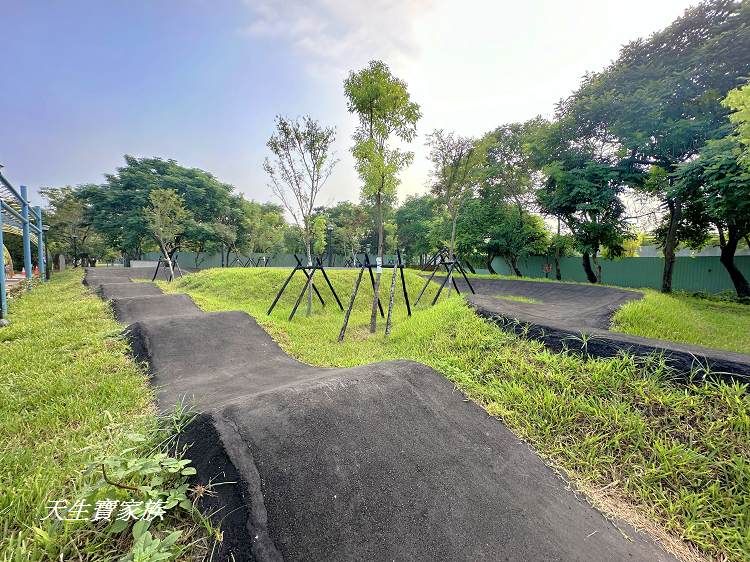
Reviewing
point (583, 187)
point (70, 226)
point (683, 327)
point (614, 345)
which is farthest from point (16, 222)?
point (583, 187)

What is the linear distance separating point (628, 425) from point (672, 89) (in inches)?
517

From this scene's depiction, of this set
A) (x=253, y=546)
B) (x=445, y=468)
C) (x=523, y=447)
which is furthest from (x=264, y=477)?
(x=523, y=447)

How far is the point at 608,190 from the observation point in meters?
11.8

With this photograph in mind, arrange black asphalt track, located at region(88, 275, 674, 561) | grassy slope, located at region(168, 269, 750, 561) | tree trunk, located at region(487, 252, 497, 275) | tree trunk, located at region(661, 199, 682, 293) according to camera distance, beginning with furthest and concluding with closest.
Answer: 1. tree trunk, located at region(487, 252, 497, 275)
2. tree trunk, located at region(661, 199, 682, 293)
3. grassy slope, located at region(168, 269, 750, 561)
4. black asphalt track, located at region(88, 275, 674, 561)

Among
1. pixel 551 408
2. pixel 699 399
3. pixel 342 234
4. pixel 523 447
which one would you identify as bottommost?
pixel 523 447

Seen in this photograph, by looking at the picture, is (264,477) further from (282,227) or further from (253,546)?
(282,227)

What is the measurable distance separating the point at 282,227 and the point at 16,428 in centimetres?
3840

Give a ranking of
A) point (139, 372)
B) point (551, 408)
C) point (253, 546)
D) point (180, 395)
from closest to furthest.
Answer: point (253, 546), point (551, 408), point (180, 395), point (139, 372)

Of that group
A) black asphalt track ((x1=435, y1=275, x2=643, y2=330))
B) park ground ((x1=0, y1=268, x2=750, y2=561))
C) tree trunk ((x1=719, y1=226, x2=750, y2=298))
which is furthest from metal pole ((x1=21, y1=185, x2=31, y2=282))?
tree trunk ((x1=719, y1=226, x2=750, y2=298))

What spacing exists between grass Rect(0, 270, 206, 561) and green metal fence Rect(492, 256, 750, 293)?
20676 mm

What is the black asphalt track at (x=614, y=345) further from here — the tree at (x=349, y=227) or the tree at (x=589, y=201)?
the tree at (x=349, y=227)

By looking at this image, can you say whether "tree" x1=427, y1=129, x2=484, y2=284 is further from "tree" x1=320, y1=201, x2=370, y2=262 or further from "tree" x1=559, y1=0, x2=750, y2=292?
"tree" x1=320, y1=201, x2=370, y2=262

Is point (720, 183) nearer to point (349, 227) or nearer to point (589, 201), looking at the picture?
point (589, 201)

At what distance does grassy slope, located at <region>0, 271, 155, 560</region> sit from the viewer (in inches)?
62.4
